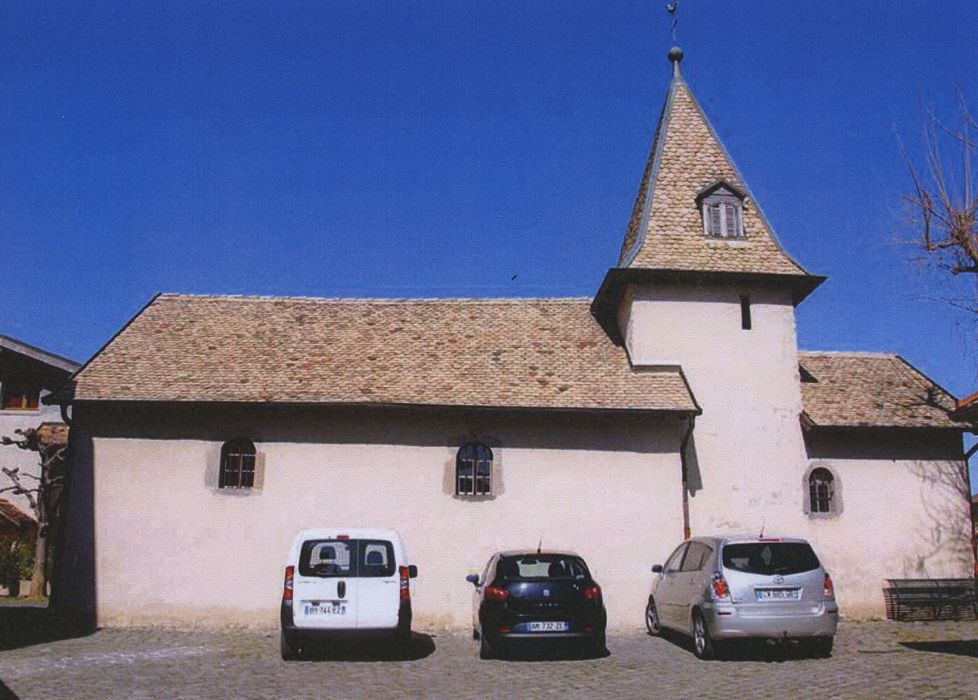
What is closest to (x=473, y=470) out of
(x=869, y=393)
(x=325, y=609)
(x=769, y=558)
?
(x=325, y=609)

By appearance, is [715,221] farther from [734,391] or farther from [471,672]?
[471,672]

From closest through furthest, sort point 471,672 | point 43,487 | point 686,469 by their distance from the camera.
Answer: point 471,672, point 686,469, point 43,487

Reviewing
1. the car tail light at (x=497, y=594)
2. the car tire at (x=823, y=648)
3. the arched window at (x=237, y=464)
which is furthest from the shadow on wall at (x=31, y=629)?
the car tire at (x=823, y=648)

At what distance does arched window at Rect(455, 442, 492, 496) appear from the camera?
1775cm

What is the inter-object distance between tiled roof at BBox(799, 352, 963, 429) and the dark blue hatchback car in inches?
356

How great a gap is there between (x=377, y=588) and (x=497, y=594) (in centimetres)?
177

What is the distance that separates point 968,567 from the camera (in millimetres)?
18703

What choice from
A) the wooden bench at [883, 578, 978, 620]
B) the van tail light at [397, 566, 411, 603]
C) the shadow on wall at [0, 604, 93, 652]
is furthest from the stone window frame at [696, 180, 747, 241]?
the shadow on wall at [0, 604, 93, 652]

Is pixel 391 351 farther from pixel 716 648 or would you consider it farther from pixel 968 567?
pixel 968 567

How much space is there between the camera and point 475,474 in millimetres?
17844

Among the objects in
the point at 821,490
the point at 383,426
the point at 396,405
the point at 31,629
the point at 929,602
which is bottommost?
the point at 929,602

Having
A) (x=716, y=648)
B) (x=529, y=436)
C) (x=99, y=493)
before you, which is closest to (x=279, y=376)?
(x=99, y=493)

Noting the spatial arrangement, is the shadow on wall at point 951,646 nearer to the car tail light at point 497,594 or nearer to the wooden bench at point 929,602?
the wooden bench at point 929,602

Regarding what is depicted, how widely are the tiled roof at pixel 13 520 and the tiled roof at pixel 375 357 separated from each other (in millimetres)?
10459
